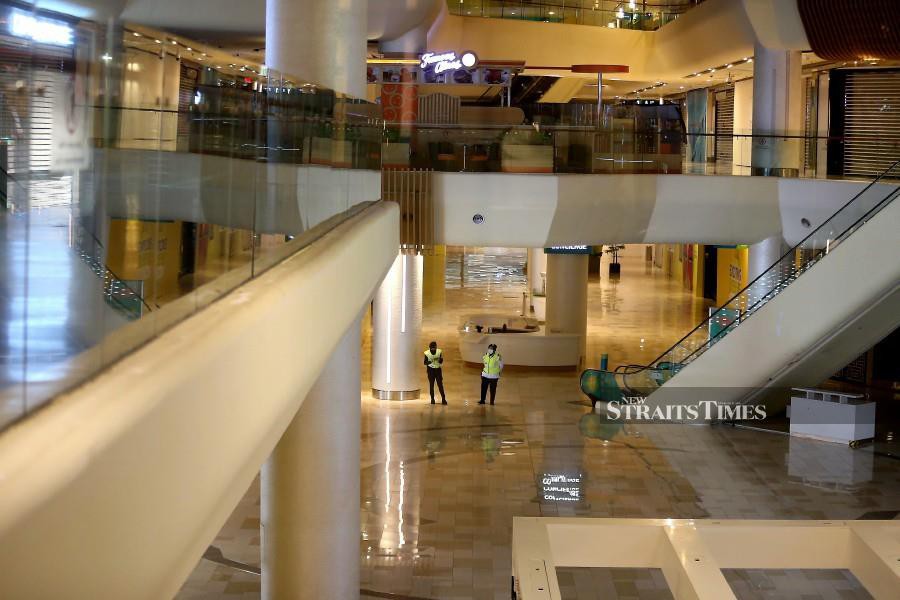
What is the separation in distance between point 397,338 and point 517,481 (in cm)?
658

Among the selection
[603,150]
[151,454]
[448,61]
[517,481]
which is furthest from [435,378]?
[151,454]

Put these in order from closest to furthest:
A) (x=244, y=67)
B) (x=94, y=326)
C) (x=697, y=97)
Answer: (x=94, y=326), (x=244, y=67), (x=697, y=97)

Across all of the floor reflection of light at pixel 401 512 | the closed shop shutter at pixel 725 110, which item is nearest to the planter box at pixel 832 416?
the floor reflection of light at pixel 401 512

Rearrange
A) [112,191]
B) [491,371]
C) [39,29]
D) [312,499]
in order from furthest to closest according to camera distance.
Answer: [491,371] < [312,499] < [112,191] < [39,29]

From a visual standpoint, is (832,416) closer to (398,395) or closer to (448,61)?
(398,395)

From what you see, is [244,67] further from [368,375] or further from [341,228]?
[368,375]

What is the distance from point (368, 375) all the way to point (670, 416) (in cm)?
653

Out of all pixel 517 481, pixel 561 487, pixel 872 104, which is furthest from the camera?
pixel 872 104

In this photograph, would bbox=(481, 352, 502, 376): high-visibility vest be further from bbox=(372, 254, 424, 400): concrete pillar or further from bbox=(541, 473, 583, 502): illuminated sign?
bbox=(541, 473, 583, 502): illuminated sign

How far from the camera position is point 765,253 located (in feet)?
72.3

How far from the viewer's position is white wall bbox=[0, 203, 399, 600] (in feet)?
6.81

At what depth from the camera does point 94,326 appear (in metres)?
2.67

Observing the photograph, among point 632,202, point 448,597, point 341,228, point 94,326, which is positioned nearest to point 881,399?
point 632,202

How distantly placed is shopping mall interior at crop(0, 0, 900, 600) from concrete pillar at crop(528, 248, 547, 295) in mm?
91
